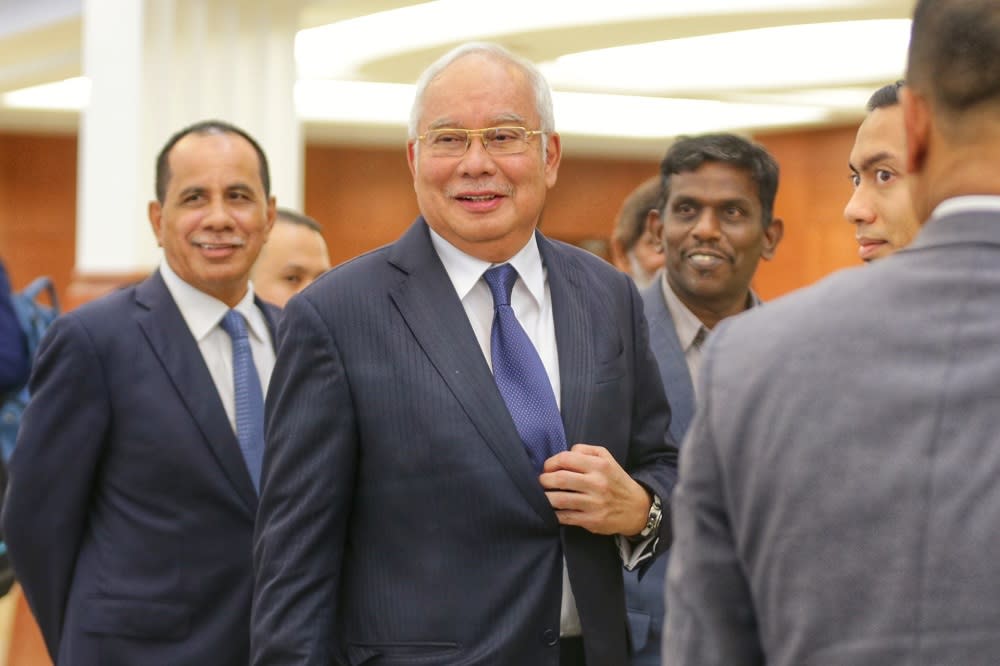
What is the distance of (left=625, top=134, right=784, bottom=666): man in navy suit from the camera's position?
129 inches

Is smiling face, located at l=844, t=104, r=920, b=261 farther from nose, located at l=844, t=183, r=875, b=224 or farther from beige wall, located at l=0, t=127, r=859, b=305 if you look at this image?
beige wall, located at l=0, t=127, r=859, b=305

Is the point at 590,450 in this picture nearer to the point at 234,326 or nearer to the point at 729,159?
the point at 234,326

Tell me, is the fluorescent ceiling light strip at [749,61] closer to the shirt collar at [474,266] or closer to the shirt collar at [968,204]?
the shirt collar at [474,266]

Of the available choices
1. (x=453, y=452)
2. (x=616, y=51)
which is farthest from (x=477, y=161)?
(x=616, y=51)

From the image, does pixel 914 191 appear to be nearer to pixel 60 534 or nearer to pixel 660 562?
pixel 660 562

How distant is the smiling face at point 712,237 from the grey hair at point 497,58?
928 millimetres

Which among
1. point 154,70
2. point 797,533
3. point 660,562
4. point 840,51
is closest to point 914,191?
point 797,533

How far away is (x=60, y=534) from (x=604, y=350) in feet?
4.36

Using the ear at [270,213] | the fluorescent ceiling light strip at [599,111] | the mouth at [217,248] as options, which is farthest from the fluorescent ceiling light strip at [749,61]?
the mouth at [217,248]

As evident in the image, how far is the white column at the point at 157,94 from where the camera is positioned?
6480mm

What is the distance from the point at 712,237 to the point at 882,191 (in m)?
1.01

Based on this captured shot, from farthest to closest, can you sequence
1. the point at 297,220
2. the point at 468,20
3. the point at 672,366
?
the point at 468,20, the point at 297,220, the point at 672,366

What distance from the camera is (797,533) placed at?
129cm

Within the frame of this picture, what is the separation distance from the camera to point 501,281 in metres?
2.37
